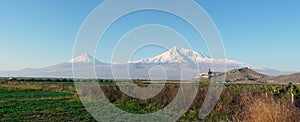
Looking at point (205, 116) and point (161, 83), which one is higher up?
point (161, 83)

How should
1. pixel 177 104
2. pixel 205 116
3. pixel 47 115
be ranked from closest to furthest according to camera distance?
pixel 205 116 → pixel 47 115 → pixel 177 104

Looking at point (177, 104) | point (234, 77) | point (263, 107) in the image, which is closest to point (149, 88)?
point (177, 104)

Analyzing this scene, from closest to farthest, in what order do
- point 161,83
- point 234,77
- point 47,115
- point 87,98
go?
point 47,115, point 161,83, point 87,98, point 234,77

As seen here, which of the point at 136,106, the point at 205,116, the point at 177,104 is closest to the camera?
the point at 205,116

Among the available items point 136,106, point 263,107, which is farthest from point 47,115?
point 263,107

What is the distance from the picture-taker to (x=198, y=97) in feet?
60.5

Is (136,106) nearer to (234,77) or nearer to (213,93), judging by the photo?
(213,93)

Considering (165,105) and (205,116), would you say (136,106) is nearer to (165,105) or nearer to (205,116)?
(165,105)

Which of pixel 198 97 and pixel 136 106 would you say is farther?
pixel 136 106

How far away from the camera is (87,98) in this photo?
1016 inches

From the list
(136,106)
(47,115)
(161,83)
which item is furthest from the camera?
(161,83)

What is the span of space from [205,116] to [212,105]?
83.0 inches

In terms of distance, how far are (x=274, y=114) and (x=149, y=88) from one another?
13.8m

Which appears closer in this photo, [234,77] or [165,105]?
[165,105]
